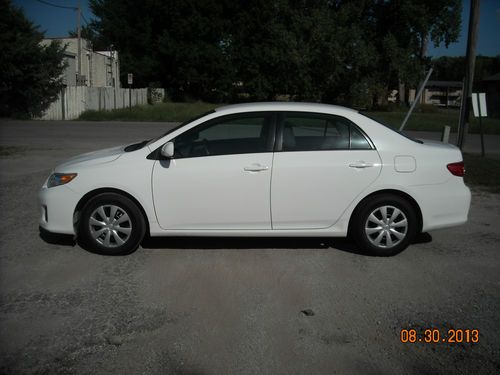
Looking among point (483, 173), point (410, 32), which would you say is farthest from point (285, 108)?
point (410, 32)

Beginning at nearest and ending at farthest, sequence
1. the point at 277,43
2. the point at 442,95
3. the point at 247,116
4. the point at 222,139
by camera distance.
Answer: the point at 247,116, the point at 222,139, the point at 277,43, the point at 442,95

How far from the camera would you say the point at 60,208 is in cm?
513

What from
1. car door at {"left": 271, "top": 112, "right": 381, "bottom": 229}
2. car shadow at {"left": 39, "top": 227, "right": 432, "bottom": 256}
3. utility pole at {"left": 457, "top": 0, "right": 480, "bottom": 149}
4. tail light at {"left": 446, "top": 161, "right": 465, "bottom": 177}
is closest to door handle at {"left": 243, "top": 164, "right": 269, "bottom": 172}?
car door at {"left": 271, "top": 112, "right": 381, "bottom": 229}

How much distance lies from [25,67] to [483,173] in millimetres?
24068

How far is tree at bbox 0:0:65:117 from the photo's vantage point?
1025 inches

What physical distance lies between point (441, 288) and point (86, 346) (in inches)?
120

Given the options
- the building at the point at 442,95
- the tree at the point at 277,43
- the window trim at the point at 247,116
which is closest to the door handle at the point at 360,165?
the window trim at the point at 247,116

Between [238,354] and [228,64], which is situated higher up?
[228,64]

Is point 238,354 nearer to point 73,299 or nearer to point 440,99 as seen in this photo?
point 73,299

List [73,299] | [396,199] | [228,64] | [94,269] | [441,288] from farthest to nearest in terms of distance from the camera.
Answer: [228,64], [396,199], [94,269], [441,288], [73,299]

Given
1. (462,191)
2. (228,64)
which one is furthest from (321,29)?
(462,191)

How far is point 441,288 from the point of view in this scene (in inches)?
176

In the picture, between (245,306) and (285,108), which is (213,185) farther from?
(245,306)

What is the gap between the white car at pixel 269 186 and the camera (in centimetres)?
504
